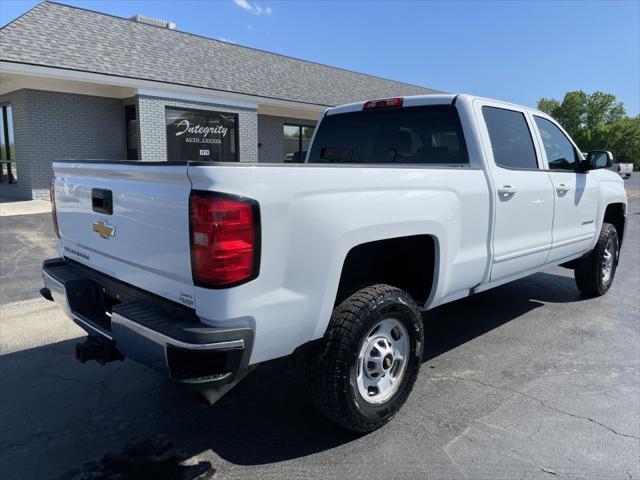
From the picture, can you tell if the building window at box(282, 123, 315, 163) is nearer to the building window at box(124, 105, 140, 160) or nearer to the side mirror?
the building window at box(124, 105, 140, 160)

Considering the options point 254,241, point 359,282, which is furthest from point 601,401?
point 254,241

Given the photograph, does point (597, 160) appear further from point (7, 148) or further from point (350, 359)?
point (7, 148)

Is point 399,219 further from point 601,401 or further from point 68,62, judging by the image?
point 68,62

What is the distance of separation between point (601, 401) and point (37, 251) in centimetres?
790

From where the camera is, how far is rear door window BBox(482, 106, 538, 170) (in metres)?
4.05

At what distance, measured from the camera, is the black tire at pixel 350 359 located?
9.02 feet

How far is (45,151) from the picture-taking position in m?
13.6

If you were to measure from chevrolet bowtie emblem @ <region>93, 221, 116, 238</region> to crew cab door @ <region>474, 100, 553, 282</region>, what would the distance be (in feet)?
8.61

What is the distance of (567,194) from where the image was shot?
15.8 ft

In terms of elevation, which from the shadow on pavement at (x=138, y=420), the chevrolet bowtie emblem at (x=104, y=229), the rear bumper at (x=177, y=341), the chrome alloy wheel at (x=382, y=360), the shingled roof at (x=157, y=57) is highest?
the shingled roof at (x=157, y=57)

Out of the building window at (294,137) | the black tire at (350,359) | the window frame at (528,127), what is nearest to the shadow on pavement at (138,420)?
the black tire at (350,359)

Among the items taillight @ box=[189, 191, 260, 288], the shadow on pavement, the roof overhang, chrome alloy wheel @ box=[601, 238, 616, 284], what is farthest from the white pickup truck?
the roof overhang

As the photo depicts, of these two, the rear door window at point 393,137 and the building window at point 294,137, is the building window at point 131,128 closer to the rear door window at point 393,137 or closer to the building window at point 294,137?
the building window at point 294,137

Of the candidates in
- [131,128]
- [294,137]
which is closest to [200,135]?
[131,128]
